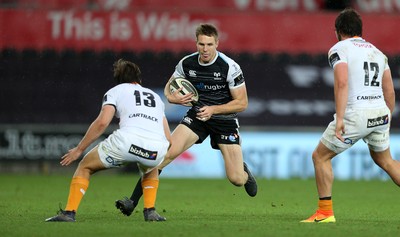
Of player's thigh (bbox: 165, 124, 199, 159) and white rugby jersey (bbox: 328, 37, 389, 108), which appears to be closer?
white rugby jersey (bbox: 328, 37, 389, 108)

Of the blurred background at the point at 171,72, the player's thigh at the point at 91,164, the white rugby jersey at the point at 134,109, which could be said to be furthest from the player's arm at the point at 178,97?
the blurred background at the point at 171,72

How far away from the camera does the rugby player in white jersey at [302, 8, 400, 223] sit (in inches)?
381

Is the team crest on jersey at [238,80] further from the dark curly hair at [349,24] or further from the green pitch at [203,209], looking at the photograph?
the dark curly hair at [349,24]

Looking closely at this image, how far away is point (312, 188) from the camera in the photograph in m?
16.8

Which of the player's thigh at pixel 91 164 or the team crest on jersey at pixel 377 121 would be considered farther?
the team crest on jersey at pixel 377 121

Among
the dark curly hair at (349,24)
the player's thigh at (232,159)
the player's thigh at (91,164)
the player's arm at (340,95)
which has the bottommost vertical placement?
the player's thigh at (232,159)

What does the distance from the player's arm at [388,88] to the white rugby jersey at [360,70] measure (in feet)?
0.60

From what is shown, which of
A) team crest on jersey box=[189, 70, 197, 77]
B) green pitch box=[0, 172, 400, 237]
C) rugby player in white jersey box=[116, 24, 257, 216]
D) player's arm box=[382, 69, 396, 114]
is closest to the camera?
green pitch box=[0, 172, 400, 237]

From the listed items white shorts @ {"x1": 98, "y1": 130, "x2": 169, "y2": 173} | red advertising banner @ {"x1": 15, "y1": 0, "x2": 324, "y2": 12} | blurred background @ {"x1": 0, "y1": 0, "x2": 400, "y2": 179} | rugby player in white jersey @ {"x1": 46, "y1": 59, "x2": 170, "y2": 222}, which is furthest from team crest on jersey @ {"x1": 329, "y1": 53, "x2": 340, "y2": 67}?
red advertising banner @ {"x1": 15, "y1": 0, "x2": 324, "y2": 12}

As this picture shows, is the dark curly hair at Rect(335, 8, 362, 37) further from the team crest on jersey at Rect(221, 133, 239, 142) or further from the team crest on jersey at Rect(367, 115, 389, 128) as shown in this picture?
the team crest on jersey at Rect(221, 133, 239, 142)

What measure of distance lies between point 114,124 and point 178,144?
8.79 meters

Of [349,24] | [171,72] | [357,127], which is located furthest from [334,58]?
[171,72]

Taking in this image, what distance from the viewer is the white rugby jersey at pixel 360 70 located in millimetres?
9672

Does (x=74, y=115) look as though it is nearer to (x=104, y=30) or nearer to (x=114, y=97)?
(x=104, y=30)
